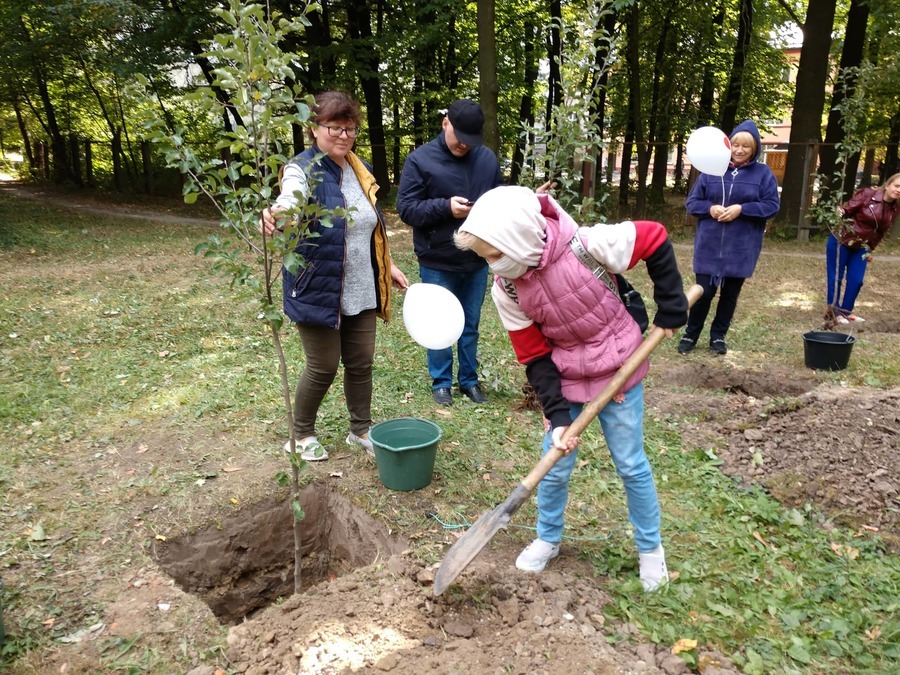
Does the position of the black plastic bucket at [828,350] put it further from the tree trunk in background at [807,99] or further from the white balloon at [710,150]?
the tree trunk in background at [807,99]

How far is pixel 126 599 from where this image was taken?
8.84ft

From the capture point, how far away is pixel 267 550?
134 inches

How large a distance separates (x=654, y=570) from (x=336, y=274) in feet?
6.70

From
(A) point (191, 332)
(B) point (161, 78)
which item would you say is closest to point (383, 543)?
(A) point (191, 332)

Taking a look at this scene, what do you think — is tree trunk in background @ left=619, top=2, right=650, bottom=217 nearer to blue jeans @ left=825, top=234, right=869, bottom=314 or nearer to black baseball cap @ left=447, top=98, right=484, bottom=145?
blue jeans @ left=825, top=234, right=869, bottom=314

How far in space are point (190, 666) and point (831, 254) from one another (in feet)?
22.4

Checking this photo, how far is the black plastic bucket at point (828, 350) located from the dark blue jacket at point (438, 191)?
122 inches

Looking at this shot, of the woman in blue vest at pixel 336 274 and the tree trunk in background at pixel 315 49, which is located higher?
the tree trunk in background at pixel 315 49

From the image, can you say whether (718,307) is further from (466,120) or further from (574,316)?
(574,316)

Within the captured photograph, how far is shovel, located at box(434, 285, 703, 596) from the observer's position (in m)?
2.40

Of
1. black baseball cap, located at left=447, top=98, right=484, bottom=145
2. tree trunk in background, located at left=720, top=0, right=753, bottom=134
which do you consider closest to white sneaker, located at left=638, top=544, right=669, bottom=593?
black baseball cap, located at left=447, top=98, right=484, bottom=145

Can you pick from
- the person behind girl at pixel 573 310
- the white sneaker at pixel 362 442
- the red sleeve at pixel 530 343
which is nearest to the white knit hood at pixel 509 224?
the person behind girl at pixel 573 310

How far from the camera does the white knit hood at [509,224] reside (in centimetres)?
215

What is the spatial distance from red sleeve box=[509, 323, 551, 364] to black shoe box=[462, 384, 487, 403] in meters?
2.20
